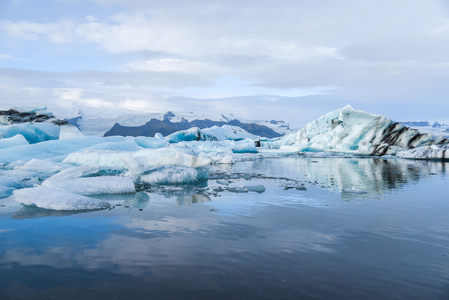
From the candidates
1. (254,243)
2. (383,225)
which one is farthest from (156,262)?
(383,225)

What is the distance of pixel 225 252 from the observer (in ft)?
9.88

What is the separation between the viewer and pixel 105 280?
2.34 meters

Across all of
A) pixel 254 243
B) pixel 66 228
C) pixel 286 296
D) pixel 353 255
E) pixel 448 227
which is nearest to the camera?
pixel 286 296

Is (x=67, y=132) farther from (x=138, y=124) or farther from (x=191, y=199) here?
(x=138, y=124)

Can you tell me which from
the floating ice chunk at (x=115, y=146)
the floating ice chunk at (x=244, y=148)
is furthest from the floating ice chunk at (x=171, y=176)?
the floating ice chunk at (x=244, y=148)

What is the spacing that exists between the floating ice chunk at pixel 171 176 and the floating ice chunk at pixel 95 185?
5.25 feet

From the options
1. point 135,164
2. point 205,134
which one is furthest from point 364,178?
point 205,134

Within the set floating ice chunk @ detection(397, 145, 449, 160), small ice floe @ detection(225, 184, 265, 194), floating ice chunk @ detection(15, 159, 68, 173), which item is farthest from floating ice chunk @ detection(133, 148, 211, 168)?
floating ice chunk @ detection(397, 145, 449, 160)

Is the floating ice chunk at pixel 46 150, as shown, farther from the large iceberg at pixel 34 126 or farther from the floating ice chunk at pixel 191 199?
the floating ice chunk at pixel 191 199

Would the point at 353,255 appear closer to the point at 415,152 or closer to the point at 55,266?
the point at 55,266

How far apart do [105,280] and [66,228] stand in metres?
1.80

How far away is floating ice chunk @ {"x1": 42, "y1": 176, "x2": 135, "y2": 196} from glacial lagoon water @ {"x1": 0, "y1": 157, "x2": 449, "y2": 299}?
0.94m

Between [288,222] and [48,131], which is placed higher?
[48,131]

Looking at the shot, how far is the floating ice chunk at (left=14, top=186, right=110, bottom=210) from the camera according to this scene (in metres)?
4.87
